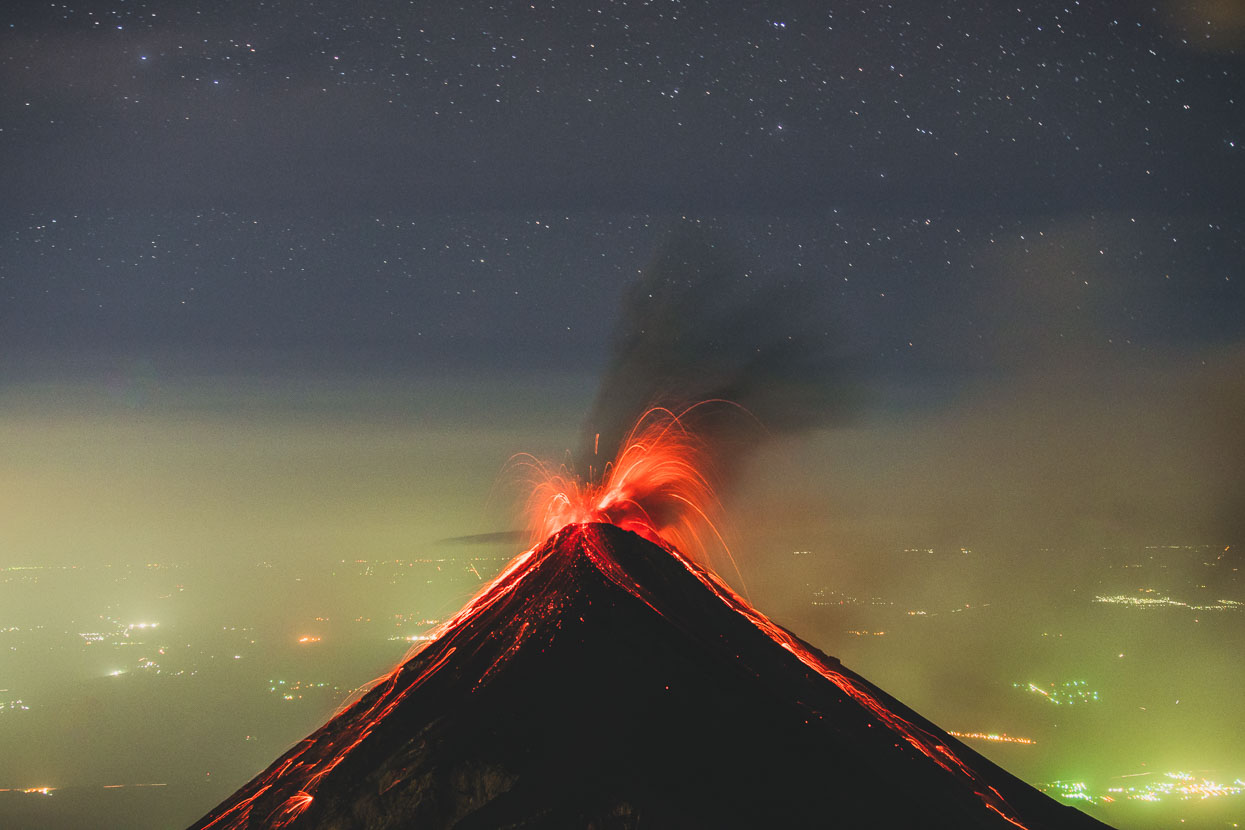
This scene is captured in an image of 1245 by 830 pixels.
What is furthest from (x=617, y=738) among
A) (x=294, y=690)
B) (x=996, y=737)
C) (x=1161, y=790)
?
(x=294, y=690)

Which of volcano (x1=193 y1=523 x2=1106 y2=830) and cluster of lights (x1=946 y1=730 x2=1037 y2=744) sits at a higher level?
cluster of lights (x1=946 y1=730 x2=1037 y2=744)

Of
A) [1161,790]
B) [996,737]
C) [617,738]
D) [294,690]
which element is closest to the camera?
[617,738]

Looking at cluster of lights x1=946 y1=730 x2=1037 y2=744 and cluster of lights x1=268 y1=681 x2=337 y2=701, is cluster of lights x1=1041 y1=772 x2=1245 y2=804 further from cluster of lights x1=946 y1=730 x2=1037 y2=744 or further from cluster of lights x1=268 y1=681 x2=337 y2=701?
cluster of lights x1=268 y1=681 x2=337 y2=701

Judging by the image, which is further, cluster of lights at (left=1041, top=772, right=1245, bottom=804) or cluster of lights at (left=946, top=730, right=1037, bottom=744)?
cluster of lights at (left=946, top=730, right=1037, bottom=744)

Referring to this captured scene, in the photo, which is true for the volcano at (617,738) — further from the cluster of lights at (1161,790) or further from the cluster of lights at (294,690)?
the cluster of lights at (294,690)

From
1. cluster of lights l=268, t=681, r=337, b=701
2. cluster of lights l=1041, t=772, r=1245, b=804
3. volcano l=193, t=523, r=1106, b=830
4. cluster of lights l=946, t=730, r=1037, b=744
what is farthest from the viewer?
cluster of lights l=268, t=681, r=337, b=701

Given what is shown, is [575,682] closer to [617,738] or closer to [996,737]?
[617,738]

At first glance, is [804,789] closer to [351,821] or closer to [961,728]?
[351,821]

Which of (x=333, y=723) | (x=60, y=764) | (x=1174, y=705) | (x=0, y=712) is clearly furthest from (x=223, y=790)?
(x=1174, y=705)

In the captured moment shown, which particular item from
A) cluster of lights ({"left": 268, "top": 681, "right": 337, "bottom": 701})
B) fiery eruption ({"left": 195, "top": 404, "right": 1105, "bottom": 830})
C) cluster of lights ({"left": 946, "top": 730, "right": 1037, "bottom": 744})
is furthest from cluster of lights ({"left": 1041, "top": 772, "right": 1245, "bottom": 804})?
cluster of lights ({"left": 268, "top": 681, "right": 337, "bottom": 701})
